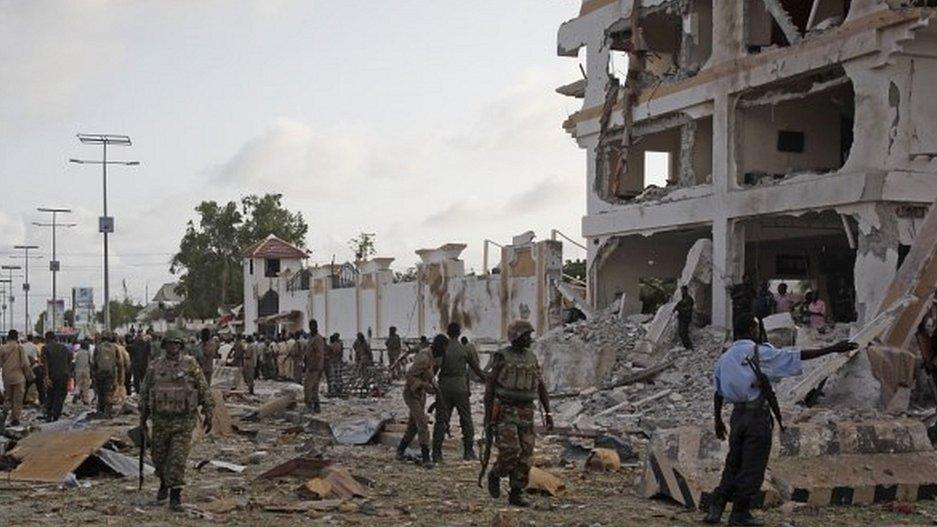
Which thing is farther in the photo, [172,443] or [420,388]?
[420,388]

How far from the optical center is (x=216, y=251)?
245 feet

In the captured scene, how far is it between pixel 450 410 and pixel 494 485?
2850 mm

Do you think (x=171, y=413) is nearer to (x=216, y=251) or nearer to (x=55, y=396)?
(x=55, y=396)

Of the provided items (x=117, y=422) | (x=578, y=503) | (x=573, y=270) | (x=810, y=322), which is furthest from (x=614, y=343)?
(x=573, y=270)

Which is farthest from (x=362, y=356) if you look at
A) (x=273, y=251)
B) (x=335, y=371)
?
(x=273, y=251)

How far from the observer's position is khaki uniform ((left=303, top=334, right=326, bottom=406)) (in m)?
19.4

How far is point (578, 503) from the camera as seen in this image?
9914 mm

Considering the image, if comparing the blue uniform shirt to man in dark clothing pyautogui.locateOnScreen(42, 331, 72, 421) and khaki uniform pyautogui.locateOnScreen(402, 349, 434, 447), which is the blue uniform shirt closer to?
khaki uniform pyautogui.locateOnScreen(402, 349, 434, 447)

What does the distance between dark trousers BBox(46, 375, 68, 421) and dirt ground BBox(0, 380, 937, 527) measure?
654 cm

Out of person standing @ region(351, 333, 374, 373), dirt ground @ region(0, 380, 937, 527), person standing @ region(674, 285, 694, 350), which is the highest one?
person standing @ region(674, 285, 694, 350)

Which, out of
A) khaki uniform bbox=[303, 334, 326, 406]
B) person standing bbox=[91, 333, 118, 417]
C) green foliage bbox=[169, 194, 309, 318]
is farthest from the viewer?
green foliage bbox=[169, 194, 309, 318]

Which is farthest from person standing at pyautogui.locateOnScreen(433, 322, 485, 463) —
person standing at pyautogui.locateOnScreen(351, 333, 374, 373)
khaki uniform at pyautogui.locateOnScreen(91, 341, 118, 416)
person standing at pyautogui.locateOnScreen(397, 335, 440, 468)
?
person standing at pyautogui.locateOnScreen(351, 333, 374, 373)

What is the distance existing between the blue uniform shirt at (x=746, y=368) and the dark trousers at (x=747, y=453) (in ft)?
0.40

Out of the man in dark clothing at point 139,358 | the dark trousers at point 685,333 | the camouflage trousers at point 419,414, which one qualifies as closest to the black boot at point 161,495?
the camouflage trousers at point 419,414
